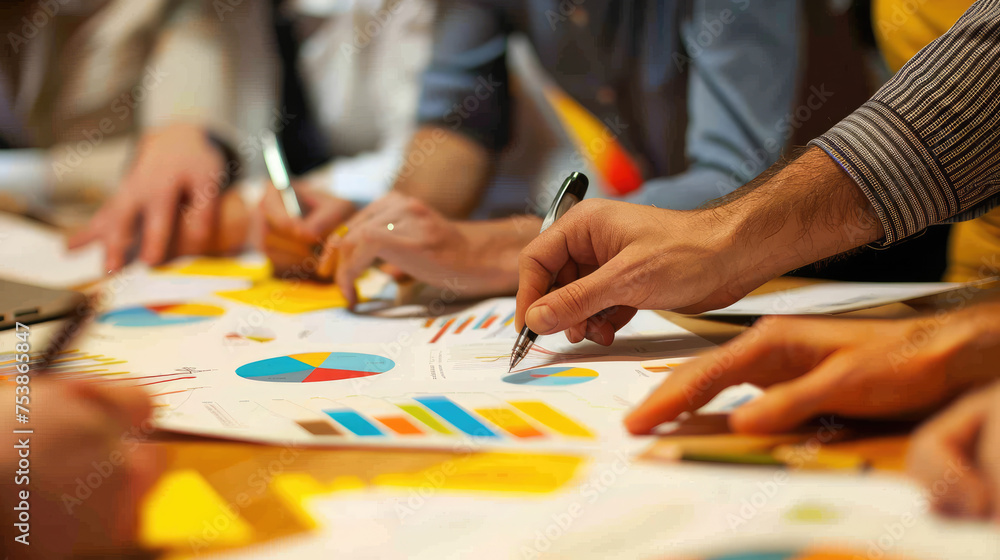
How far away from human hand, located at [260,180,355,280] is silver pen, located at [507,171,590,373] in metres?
0.36

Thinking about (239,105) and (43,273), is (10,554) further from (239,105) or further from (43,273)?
(239,105)

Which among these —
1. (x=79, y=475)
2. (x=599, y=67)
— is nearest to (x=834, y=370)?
(x=79, y=475)

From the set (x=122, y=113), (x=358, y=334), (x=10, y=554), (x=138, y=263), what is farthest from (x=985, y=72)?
(x=122, y=113)

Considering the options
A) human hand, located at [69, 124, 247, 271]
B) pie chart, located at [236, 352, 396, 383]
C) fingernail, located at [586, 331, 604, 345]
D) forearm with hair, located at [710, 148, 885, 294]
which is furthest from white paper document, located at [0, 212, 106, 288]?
forearm with hair, located at [710, 148, 885, 294]

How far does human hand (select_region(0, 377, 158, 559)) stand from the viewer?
0.84ft

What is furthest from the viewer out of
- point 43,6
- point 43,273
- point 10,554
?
point 43,6

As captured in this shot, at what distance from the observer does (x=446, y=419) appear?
1.18 feet

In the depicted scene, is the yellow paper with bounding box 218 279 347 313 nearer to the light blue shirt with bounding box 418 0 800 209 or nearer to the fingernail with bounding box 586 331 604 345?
the fingernail with bounding box 586 331 604 345

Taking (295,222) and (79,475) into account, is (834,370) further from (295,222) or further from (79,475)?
(295,222)

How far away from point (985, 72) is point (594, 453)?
421mm

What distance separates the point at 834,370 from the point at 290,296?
54 cm

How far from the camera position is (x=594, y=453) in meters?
0.32

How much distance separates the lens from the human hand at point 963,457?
0.80 feet

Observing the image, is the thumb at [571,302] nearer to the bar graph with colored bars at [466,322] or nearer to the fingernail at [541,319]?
the fingernail at [541,319]
